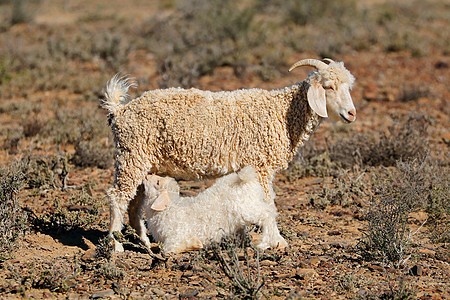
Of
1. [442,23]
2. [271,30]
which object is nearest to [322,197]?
[271,30]

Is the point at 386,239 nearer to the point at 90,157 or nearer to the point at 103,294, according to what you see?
the point at 103,294

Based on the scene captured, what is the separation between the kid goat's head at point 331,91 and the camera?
6309 millimetres

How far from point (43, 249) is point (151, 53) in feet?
34.9

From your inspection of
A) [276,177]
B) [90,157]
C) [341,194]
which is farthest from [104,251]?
[276,177]

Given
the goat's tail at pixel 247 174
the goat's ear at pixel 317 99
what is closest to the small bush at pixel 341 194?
the goat's ear at pixel 317 99

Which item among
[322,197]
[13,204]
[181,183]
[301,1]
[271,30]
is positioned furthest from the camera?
[301,1]

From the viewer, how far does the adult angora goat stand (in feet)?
20.3

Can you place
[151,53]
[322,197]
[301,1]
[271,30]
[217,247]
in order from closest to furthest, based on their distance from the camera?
1. [217,247]
2. [322,197]
3. [151,53]
4. [271,30]
5. [301,1]

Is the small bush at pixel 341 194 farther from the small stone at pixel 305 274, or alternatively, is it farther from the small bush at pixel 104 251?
the small bush at pixel 104 251

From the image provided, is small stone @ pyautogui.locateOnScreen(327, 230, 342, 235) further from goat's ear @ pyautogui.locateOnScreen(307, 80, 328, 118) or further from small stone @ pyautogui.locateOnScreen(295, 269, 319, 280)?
goat's ear @ pyautogui.locateOnScreen(307, 80, 328, 118)

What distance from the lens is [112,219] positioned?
20.5ft

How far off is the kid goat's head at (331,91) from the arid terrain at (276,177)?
1031mm

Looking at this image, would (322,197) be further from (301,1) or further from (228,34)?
(301,1)

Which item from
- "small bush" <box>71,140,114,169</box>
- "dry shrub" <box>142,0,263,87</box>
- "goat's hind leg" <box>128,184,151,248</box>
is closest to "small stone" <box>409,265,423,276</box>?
"goat's hind leg" <box>128,184,151,248</box>
